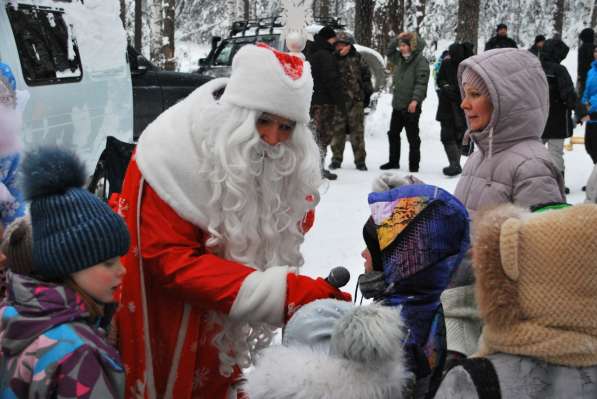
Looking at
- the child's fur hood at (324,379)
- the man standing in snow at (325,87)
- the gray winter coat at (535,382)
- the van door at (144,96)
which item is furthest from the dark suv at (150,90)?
the gray winter coat at (535,382)

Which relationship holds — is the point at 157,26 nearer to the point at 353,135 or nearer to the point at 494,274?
the point at 353,135

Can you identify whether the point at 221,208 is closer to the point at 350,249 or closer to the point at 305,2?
the point at 305,2

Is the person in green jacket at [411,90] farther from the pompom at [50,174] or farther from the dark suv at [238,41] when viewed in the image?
the pompom at [50,174]

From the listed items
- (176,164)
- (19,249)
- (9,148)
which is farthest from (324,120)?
(19,249)

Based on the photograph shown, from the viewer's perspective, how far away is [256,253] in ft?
7.14

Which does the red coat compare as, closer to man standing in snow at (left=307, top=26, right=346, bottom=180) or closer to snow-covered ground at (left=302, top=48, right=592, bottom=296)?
snow-covered ground at (left=302, top=48, right=592, bottom=296)

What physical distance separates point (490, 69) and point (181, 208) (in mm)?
1709

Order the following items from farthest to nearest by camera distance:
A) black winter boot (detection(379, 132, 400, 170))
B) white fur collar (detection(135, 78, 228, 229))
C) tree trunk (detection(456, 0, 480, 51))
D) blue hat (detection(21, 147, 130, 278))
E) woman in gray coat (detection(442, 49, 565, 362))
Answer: tree trunk (detection(456, 0, 480, 51)) → black winter boot (detection(379, 132, 400, 170)) → woman in gray coat (detection(442, 49, 565, 362)) → white fur collar (detection(135, 78, 228, 229)) → blue hat (detection(21, 147, 130, 278))

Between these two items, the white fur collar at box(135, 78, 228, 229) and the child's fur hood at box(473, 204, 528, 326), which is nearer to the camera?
the child's fur hood at box(473, 204, 528, 326)

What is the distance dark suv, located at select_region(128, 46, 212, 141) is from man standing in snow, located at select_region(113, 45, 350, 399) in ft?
22.7

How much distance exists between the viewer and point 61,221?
1702 millimetres

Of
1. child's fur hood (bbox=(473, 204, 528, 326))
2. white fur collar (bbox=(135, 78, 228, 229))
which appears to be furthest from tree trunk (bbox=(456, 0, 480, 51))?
child's fur hood (bbox=(473, 204, 528, 326))

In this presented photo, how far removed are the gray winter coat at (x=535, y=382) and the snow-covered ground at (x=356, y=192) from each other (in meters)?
1.19

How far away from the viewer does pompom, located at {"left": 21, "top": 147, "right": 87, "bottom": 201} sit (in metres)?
1.70
